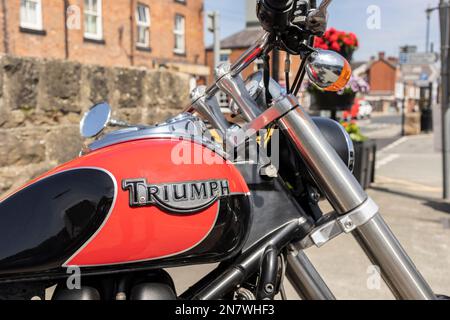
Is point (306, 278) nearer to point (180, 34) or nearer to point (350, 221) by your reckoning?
point (350, 221)

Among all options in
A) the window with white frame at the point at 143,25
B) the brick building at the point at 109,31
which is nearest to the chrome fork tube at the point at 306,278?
the brick building at the point at 109,31

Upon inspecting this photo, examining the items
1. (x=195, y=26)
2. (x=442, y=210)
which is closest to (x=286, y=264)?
(x=442, y=210)

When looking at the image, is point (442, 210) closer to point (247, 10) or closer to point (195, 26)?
point (247, 10)

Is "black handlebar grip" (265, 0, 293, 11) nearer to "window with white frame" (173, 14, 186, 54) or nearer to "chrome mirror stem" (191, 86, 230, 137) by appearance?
"chrome mirror stem" (191, 86, 230, 137)

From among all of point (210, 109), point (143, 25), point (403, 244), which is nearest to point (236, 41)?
point (143, 25)

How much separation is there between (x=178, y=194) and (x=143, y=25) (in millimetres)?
19812

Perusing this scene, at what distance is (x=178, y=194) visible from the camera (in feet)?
3.95

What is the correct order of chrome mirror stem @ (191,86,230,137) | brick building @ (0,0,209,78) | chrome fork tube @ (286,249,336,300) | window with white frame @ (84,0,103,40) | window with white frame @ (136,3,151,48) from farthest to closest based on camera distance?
window with white frame @ (136,3,151,48) → window with white frame @ (84,0,103,40) → brick building @ (0,0,209,78) → chrome mirror stem @ (191,86,230,137) → chrome fork tube @ (286,249,336,300)

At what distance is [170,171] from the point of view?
1224 mm

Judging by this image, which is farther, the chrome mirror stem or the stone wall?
the stone wall

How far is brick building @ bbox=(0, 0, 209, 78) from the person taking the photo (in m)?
13.6

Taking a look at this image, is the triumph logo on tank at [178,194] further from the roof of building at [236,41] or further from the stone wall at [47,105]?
the roof of building at [236,41]

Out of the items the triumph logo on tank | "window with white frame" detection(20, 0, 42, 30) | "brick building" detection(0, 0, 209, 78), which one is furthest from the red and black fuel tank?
"window with white frame" detection(20, 0, 42, 30)

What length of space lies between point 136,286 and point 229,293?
0.31 meters
